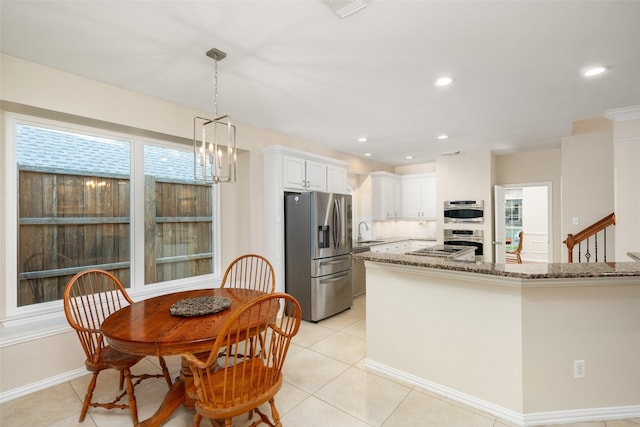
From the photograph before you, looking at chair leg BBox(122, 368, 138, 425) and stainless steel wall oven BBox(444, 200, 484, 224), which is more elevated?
stainless steel wall oven BBox(444, 200, 484, 224)

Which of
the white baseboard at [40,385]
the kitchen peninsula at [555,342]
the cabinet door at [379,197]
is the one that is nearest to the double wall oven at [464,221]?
the cabinet door at [379,197]

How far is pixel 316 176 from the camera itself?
442 cm

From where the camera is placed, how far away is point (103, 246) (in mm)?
2918

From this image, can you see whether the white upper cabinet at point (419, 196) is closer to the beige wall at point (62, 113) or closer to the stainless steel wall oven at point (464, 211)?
the stainless steel wall oven at point (464, 211)

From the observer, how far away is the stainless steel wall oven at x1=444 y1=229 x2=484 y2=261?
5527 millimetres

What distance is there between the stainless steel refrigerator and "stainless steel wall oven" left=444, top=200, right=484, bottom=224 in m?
2.69

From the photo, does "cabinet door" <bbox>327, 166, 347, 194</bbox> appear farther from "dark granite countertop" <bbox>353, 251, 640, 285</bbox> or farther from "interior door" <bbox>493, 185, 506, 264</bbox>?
"interior door" <bbox>493, 185, 506, 264</bbox>

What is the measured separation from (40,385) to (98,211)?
1490 millimetres

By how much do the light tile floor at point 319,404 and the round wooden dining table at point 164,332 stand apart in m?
0.17

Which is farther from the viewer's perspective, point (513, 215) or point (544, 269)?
point (513, 215)

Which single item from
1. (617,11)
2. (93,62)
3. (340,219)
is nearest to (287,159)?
(340,219)

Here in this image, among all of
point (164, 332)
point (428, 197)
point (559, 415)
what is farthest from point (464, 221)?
point (164, 332)

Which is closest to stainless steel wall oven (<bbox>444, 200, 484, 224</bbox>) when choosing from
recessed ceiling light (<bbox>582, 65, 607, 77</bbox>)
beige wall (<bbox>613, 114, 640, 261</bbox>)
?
beige wall (<bbox>613, 114, 640, 261</bbox>)

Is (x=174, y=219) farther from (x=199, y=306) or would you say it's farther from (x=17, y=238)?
(x=199, y=306)
